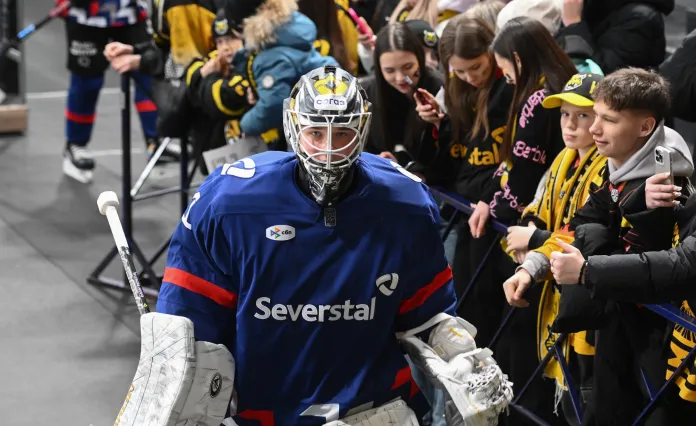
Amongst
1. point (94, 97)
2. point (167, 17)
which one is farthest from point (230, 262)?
point (94, 97)

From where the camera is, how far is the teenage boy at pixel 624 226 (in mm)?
3414

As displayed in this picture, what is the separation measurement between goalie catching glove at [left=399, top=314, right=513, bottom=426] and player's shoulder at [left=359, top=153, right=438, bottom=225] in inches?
12.1

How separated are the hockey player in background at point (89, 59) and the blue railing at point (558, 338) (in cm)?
334

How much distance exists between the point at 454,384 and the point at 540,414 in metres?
1.57

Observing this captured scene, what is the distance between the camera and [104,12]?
7609 mm

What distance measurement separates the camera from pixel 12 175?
314 inches

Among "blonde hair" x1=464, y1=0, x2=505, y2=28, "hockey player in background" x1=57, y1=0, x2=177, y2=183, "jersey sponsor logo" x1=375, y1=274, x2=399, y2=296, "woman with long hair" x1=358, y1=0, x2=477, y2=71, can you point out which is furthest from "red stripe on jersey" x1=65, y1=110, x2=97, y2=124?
"jersey sponsor logo" x1=375, y1=274, x2=399, y2=296

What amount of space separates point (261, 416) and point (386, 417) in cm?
33

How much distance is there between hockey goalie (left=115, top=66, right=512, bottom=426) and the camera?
2920 millimetres

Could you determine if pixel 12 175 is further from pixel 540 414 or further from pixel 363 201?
pixel 363 201

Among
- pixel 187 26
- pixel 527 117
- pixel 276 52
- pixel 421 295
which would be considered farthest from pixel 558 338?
pixel 187 26

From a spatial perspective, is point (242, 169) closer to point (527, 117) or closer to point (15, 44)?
point (527, 117)

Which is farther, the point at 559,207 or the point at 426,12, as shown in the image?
the point at 426,12

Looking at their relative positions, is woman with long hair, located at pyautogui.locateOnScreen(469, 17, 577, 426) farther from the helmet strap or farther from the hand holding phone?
the helmet strap
